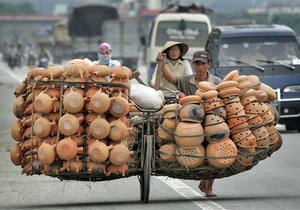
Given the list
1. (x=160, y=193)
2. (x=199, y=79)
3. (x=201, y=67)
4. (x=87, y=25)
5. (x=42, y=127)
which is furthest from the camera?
(x=87, y=25)

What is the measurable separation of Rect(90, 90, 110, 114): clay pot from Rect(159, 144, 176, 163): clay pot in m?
0.83

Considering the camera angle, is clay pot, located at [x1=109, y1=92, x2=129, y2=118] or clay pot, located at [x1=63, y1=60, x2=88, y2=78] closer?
clay pot, located at [x1=109, y1=92, x2=129, y2=118]

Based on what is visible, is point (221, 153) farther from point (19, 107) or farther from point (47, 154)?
point (19, 107)

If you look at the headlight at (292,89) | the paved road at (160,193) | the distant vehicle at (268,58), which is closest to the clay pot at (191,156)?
the paved road at (160,193)

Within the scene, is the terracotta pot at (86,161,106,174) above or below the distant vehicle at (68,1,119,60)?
above

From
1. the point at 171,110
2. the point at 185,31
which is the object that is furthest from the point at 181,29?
the point at 171,110

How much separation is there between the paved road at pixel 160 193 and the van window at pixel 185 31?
67.9ft

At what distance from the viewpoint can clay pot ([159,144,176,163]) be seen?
1174 centimetres

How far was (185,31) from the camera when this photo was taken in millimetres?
37500

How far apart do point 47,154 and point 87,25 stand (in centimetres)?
5975

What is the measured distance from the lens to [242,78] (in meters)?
12.1

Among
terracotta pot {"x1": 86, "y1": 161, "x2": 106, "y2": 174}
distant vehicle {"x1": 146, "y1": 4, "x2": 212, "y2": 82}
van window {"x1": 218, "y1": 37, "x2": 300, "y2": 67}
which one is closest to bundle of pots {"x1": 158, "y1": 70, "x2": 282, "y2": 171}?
terracotta pot {"x1": 86, "y1": 161, "x2": 106, "y2": 174}

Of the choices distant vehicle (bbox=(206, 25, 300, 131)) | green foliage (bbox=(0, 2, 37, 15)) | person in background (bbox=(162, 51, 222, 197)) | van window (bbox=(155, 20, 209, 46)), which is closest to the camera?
person in background (bbox=(162, 51, 222, 197))

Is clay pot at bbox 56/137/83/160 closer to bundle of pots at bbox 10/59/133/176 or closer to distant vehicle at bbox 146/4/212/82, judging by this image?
bundle of pots at bbox 10/59/133/176
